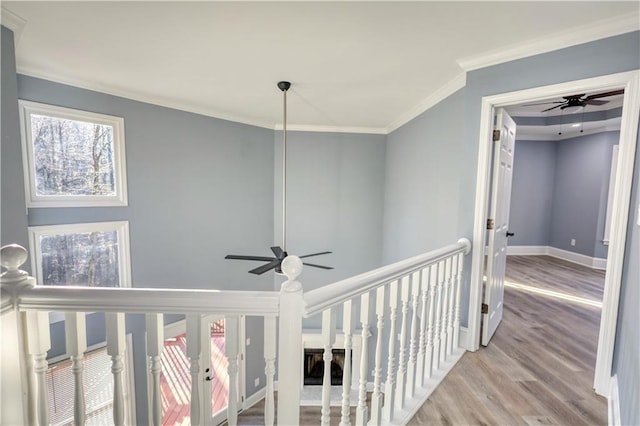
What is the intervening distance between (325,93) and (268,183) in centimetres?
214

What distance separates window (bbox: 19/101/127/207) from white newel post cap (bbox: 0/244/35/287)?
98.6 inches

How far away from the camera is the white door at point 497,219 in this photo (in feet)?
7.57

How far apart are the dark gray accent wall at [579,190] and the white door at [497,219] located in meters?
3.93

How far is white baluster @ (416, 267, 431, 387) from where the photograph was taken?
5.82 ft

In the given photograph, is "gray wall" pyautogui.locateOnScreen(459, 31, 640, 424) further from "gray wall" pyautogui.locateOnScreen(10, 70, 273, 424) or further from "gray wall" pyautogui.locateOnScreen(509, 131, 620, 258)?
"gray wall" pyautogui.locateOnScreen(509, 131, 620, 258)

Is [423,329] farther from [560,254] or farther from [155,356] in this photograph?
[560,254]

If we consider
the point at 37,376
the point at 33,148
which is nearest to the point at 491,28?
the point at 37,376

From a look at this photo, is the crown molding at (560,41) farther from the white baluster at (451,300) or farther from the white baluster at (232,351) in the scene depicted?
the white baluster at (232,351)

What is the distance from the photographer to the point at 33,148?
282 centimetres

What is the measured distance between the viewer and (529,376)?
2.00m

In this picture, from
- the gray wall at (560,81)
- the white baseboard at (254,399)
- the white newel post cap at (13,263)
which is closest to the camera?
the white newel post cap at (13,263)

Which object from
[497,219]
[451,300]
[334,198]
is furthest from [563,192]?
[451,300]

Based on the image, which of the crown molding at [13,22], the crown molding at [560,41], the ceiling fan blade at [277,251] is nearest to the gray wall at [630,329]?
the crown molding at [560,41]

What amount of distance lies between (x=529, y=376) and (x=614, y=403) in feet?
1.48
